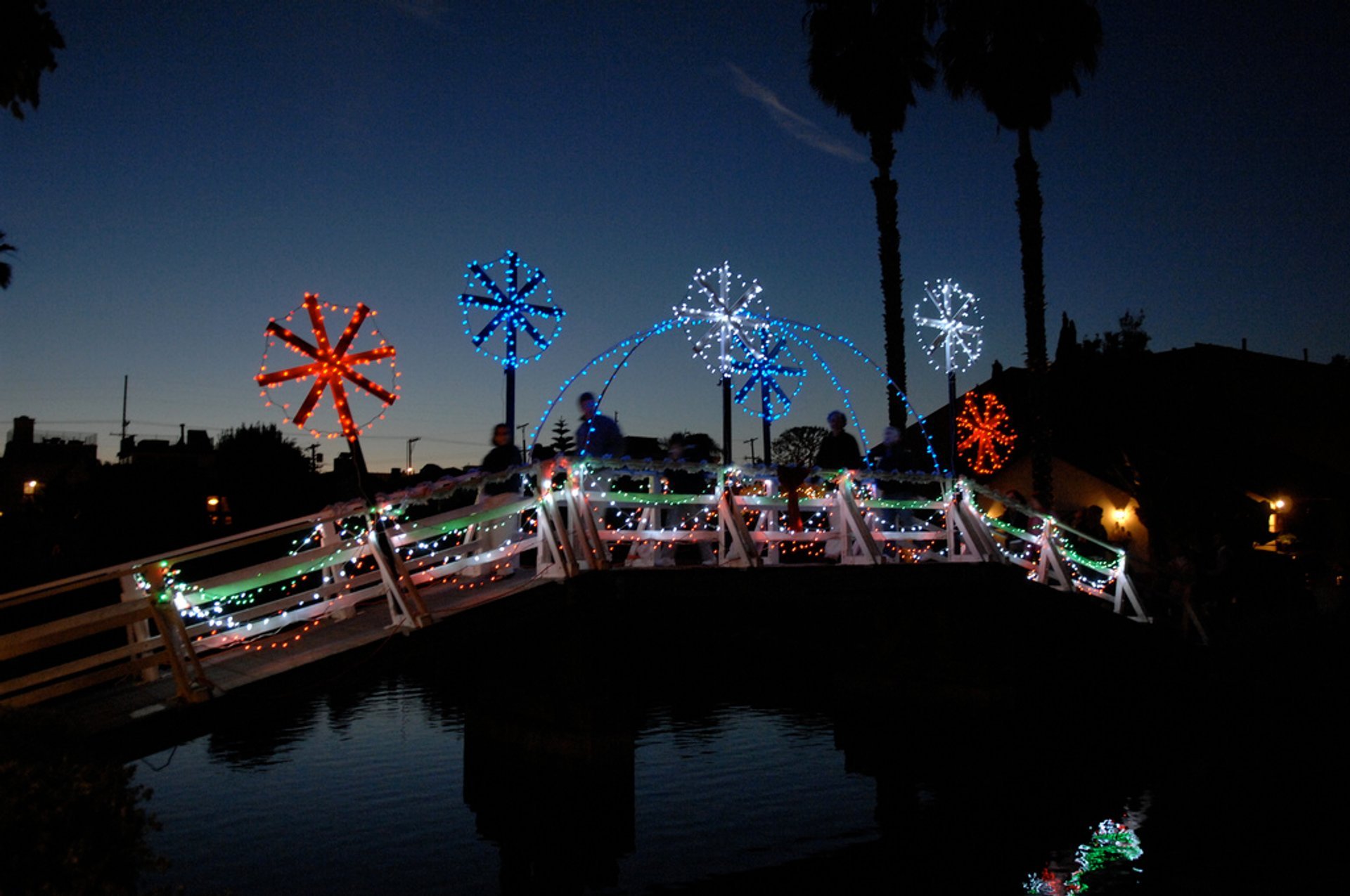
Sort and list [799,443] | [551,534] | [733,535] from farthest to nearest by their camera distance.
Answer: [799,443], [733,535], [551,534]

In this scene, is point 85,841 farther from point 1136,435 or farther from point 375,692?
point 1136,435

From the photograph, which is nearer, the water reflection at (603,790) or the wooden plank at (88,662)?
the wooden plank at (88,662)

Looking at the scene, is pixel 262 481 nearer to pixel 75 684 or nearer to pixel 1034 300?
pixel 1034 300

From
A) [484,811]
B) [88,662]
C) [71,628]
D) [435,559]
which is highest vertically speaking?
[435,559]

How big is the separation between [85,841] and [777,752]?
13675mm

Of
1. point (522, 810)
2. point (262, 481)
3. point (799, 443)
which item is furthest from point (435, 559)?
point (799, 443)

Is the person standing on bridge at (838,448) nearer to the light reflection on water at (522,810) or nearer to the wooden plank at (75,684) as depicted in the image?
the light reflection on water at (522,810)

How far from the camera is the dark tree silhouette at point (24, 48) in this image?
8383 mm

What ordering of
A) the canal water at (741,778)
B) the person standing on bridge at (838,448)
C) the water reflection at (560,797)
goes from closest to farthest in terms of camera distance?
the canal water at (741,778) → the water reflection at (560,797) → the person standing on bridge at (838,448)

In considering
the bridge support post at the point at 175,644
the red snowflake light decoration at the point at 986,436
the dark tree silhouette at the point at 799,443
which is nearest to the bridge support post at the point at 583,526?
the bridge support post at the point at 175,644

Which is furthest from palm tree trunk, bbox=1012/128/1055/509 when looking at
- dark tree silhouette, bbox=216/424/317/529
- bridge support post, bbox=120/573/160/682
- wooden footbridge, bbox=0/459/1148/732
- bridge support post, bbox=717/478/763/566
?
dark tree silhouette, bbox=216/424/317/529

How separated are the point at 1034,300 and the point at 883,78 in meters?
6.27

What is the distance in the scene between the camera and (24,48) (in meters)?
8.52

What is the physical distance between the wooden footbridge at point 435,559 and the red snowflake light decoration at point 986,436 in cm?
2237
